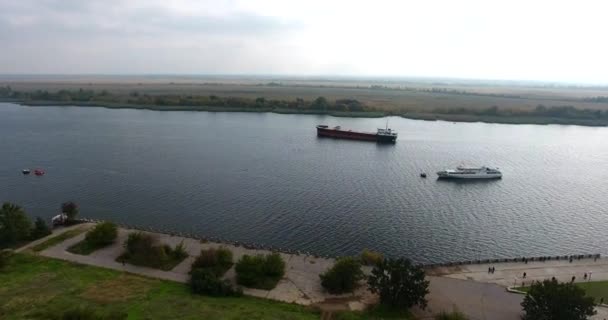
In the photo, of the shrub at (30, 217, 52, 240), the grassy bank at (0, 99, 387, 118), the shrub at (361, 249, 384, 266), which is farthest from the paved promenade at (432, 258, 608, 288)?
the grassy bank at (0, 99, 387, 118)

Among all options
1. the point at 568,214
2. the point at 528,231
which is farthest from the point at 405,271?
the point at 568,214

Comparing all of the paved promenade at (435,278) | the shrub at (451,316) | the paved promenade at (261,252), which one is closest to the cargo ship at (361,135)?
the paved promenade at (435,278)

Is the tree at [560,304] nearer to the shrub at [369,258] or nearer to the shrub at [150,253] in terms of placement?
the shrub at [369,258]

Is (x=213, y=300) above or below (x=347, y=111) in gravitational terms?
below

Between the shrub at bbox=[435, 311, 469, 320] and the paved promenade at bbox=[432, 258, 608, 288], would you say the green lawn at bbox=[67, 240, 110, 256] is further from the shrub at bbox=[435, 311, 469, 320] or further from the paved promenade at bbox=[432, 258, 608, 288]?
the paved promenade at bbox=[432, 258, 608, 288]

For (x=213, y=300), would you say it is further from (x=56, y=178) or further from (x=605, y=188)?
(x=605, y=188)

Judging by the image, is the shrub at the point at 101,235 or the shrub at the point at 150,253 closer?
the shrub at the point at 150,253
